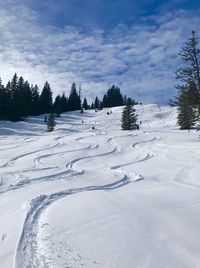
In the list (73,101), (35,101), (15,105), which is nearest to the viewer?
(15,105)

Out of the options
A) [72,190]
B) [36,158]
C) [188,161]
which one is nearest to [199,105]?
[188,161]

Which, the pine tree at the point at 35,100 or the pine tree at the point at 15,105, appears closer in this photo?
the pine tree at the point at 15,105

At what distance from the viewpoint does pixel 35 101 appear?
320 feet

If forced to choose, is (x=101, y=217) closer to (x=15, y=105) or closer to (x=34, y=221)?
(x=34, y=221)

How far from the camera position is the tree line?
80625 millimetres

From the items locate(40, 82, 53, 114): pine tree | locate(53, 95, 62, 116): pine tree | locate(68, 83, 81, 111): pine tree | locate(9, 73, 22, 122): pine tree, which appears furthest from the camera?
locate(68, 83, 81, 111): pine tree

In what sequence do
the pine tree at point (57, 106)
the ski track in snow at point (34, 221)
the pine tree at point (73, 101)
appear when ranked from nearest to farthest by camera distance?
the ski track in snow at point (34, 221), the pine tree at point (57, 106), the pine tree at point (73, 101)

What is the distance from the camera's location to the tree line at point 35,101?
80625 mm

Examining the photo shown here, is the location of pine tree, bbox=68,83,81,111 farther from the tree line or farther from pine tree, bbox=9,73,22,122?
pine tree, bbox=9,73,22,122

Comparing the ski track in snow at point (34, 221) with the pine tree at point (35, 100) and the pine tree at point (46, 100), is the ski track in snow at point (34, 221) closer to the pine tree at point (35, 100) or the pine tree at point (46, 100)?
the pine tree at point (35, 100)

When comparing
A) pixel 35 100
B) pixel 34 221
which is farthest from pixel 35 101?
pixel 34 221

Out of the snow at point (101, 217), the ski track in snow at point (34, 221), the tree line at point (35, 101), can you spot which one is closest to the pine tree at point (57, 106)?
the tree line at point (35, 101)

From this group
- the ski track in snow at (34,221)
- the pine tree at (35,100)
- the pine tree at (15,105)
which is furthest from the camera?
the pine tree at (35,100)

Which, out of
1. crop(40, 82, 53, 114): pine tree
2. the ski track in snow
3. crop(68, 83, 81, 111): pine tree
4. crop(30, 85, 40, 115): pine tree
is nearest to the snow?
the ski track in snow
